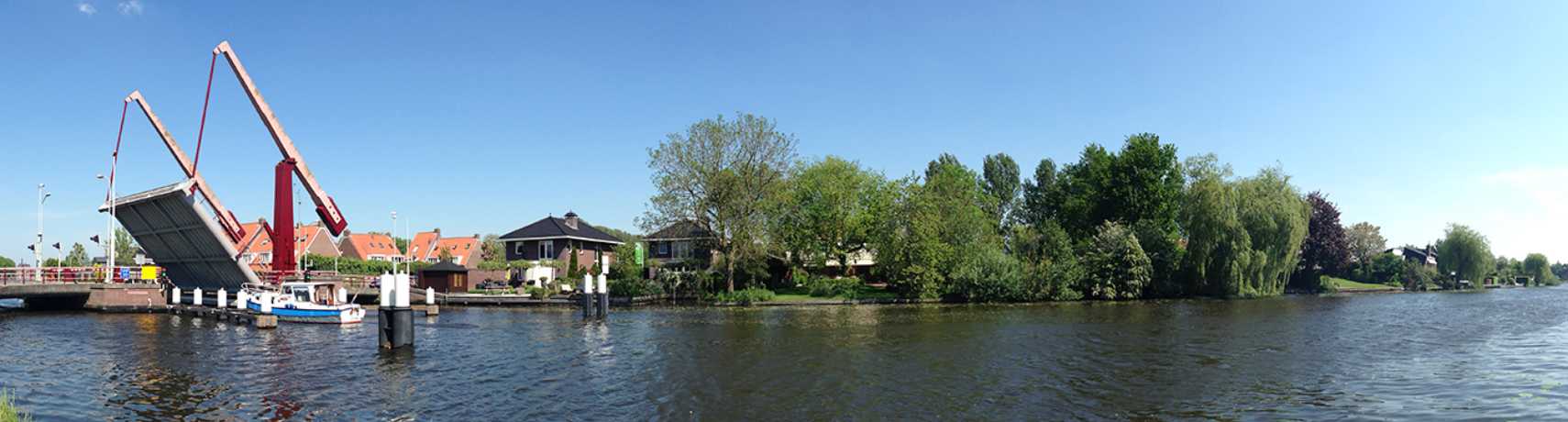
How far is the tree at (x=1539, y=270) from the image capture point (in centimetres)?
9806

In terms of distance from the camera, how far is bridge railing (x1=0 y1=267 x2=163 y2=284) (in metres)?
47.8

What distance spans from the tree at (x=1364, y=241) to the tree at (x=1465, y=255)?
24.1ft

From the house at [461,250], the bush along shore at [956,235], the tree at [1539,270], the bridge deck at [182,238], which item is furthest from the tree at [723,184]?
the tree at [1539,270]

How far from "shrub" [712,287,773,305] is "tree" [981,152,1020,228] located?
4320 cm

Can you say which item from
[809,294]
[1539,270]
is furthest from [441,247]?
[1539,270]

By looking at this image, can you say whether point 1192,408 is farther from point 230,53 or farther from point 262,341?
point 230,53

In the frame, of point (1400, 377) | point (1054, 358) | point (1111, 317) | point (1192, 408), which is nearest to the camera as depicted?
point (1192, 408)

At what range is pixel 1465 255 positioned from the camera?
244 feet

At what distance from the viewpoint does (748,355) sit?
2358 cm

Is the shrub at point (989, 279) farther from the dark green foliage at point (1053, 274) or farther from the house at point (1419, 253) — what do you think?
the house at point (1419, 253)

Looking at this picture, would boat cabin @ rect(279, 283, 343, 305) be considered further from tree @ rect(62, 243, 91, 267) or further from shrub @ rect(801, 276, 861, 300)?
tree @ rect(62, 243, 91, 267)

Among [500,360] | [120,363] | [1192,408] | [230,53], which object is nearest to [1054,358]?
[1192,408]

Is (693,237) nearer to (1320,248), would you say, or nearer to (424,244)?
(1320,248)

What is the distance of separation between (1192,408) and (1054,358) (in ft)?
22.9
